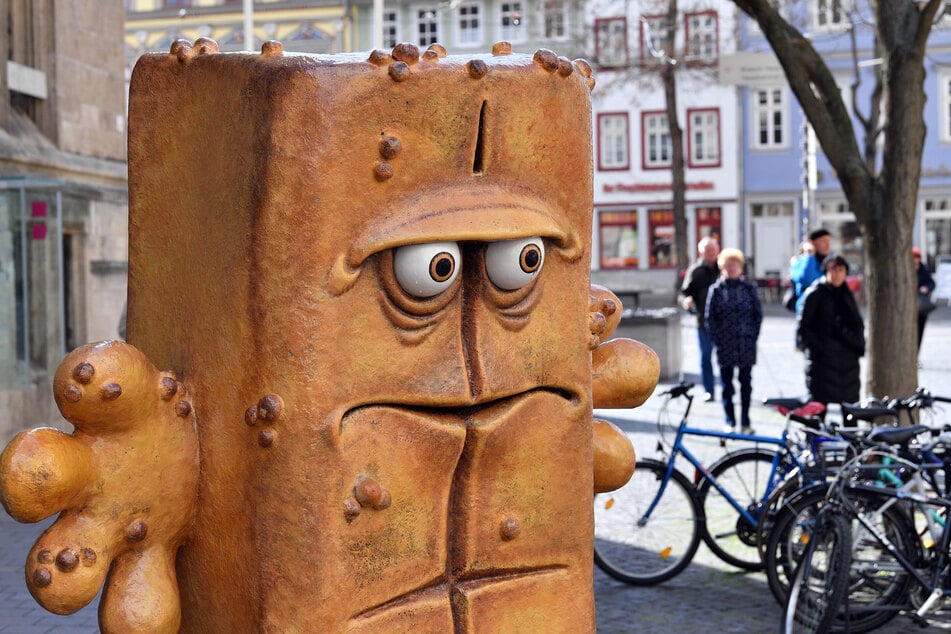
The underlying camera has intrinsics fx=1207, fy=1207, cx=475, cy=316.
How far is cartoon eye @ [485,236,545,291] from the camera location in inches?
110

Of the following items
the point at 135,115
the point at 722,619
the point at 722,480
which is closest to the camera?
the point at 135,115

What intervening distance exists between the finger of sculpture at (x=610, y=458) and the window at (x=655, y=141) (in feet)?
110

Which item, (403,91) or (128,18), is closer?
(403,91)

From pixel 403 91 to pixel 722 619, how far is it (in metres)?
3.92

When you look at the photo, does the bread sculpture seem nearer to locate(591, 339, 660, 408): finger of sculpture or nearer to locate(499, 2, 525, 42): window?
locate(591, 339, 660, 408): finger of sculpture

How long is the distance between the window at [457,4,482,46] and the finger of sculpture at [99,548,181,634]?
35.1m

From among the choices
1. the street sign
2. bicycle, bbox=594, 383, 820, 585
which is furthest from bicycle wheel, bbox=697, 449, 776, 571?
A: the street sign

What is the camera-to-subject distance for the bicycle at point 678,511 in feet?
20.6

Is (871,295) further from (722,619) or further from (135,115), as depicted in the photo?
(135,115)

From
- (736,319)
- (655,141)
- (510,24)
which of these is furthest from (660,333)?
(510,24)

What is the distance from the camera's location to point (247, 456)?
2662mm

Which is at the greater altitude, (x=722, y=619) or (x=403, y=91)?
(x=403, y=91)

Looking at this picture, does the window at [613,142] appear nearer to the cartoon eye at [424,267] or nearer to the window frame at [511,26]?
the window frame at [511,26]

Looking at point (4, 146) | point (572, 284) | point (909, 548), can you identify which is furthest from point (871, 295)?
point (4, 146)
